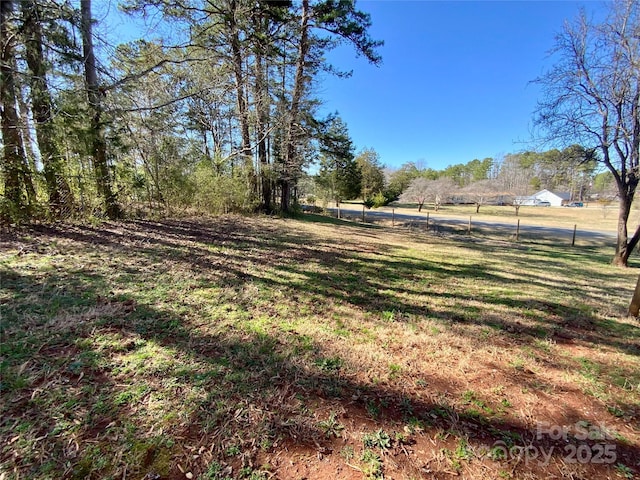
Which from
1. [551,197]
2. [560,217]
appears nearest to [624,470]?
[560,217]

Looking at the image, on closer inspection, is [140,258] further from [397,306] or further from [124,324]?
[397,306]

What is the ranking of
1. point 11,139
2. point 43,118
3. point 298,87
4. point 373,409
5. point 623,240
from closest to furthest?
point 373,409
point 11,139
point 43,118
point 623,240
point 298,87

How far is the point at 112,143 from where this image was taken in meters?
5.97

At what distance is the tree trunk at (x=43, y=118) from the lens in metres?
4.45

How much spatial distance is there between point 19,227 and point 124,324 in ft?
14.3

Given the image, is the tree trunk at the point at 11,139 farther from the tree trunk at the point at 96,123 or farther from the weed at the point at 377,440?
the weed at the point at 377,440

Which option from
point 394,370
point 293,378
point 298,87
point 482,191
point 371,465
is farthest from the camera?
point 482,191

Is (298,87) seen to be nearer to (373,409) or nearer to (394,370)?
(394,370)

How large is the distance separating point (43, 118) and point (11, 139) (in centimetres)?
65

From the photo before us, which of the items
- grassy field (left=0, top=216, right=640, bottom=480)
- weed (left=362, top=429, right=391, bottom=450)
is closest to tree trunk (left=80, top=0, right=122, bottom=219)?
grassy field (left=0, top=216, right=640, bottom=480)

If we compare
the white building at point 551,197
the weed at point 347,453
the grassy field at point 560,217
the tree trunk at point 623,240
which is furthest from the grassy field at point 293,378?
the white building at point 551,197

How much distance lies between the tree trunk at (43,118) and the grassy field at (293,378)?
1.86 m

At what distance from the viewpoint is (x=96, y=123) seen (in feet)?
17.8

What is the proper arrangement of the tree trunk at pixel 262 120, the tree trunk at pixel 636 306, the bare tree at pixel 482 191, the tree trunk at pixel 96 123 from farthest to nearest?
the bare tree at pixel 482 191, the tree trunk at pixel 262 120, the tree trunk at pixel 96 123, the tree trunk at pixel 636 306
